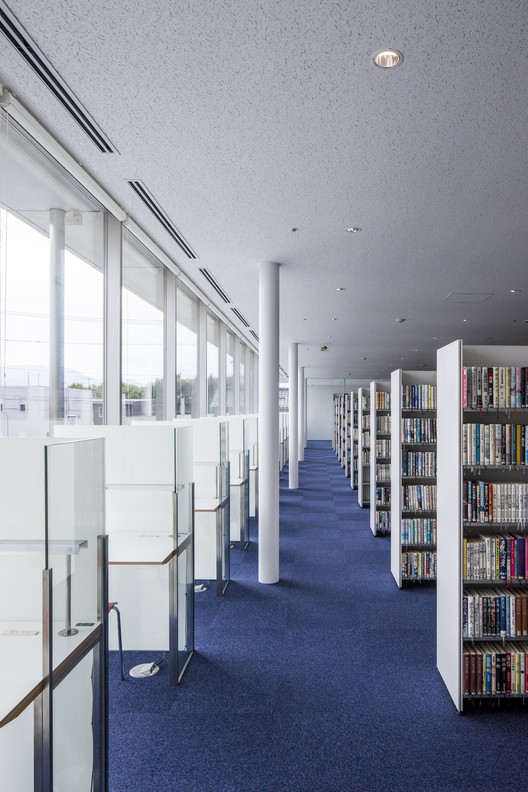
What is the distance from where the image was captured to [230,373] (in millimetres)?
10477

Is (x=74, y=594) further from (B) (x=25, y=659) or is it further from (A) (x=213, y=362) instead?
(A) (x=213, y=362)

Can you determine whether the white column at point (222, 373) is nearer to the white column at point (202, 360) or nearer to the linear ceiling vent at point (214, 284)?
the white column at point (202, 360)

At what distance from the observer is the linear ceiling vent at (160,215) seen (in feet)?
10.9

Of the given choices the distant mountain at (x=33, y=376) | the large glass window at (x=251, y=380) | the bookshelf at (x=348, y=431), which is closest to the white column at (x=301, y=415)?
the large glass window at (x=251, y=380)

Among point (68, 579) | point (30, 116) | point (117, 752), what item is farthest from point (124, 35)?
point (117, 752)

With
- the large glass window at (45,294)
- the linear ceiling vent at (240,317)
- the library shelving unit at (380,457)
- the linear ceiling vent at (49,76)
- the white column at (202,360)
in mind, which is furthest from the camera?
the linear ceiling vent at (240,317)

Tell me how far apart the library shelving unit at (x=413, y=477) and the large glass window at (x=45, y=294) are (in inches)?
107

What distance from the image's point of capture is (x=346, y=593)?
14.9 feet

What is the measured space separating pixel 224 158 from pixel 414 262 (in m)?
2.55

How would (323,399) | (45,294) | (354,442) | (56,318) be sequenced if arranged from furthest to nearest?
1. (323,399)
2. (354,442)
3. (56,318)
4. (45,294)

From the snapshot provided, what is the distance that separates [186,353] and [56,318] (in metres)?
3.34

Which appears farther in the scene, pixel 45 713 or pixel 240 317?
pixel 240 317

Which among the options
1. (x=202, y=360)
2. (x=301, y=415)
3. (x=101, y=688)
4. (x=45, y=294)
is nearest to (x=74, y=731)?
(x=101, y=688)

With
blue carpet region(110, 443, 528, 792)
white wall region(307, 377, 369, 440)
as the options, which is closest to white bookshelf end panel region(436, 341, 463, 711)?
blue carpet region(110, 443, 528, 792)
